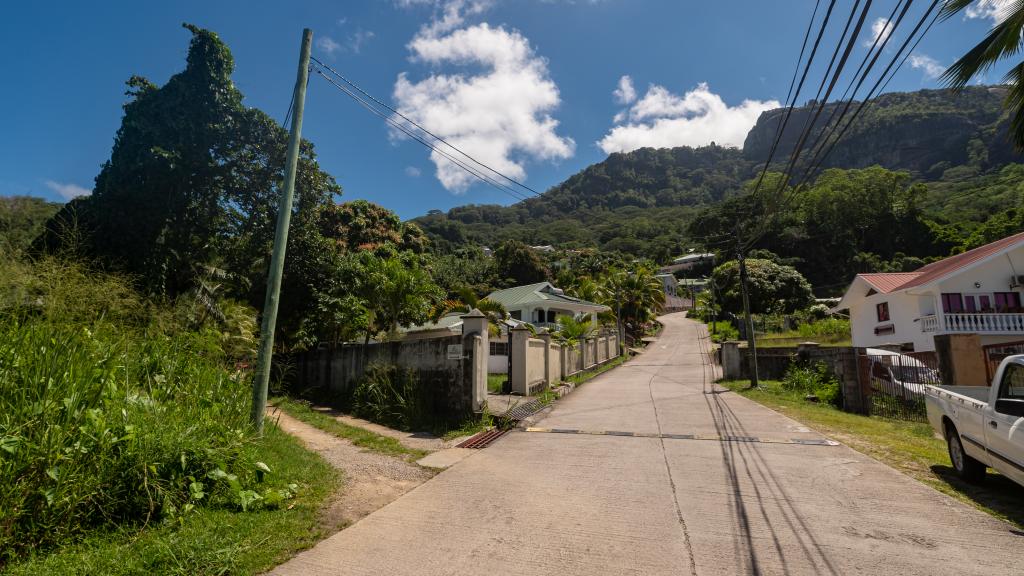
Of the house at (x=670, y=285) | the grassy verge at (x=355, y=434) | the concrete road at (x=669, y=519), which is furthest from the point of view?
the house at (x=670, y=285)

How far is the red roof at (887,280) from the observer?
2445 centimetres

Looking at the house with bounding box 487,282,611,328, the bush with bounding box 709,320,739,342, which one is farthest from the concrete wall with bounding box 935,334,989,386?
the bush with bounding box 709,320,739,342

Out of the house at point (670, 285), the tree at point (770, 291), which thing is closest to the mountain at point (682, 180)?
the house at point (670, 285)

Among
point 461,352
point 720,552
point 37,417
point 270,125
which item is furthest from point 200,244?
point 720,552

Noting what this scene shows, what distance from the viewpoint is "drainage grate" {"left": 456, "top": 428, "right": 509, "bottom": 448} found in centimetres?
826

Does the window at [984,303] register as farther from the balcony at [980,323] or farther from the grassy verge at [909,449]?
the grassy verge at [909,449]

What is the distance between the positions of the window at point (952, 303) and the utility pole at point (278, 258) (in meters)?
27.1

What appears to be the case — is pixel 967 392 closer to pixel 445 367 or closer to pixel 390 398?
pixel 445 367

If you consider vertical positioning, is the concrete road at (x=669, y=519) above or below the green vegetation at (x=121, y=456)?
below

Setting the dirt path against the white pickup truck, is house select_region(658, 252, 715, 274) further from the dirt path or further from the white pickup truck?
the dirt path

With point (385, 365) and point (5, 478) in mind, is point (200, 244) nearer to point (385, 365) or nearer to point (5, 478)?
point (385, 365)

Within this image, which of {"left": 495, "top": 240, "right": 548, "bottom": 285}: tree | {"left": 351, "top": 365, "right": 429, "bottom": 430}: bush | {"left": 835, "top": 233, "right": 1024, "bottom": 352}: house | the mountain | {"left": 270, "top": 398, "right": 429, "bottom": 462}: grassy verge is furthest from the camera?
the mountain

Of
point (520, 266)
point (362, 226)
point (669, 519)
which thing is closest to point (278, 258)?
point (669, 519)

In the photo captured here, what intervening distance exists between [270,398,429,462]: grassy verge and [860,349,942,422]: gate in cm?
1127
